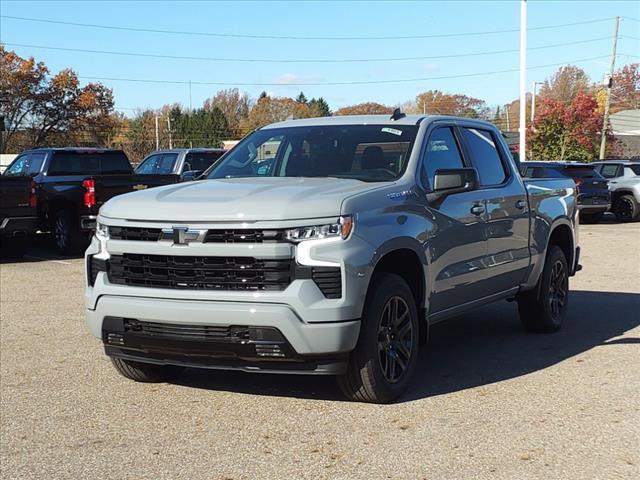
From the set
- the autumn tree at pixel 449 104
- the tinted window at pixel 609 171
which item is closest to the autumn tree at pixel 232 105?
the autumn tree at pixel 449 104

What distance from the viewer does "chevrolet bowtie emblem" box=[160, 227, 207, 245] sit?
492cm

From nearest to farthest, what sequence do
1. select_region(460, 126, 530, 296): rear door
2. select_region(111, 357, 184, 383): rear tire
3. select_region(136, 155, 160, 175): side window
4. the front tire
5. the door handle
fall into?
1. the front tire
2. select_region(111, 357, 184, 383): rear tire
3. the door handle
4. select_region(460, 126, 530, 296): rear door
5. select_region(136, 155, 160, 175): side window

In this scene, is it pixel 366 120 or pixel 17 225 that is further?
pixel 17 225

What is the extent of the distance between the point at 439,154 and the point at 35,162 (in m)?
11.2

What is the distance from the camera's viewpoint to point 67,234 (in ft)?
48.7

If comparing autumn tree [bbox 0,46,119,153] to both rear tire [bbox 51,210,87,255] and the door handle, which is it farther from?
the door handle

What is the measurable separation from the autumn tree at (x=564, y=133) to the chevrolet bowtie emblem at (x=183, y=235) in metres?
38.1

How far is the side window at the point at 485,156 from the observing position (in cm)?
680

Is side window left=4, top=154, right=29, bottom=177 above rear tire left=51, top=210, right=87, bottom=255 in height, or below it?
above

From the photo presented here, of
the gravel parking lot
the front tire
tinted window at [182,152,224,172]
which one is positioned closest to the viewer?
the gravel parking lot

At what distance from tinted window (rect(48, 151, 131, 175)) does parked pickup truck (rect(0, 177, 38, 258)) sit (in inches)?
59.8

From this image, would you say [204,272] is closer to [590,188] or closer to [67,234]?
[67,234]

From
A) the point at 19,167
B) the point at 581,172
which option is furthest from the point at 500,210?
the point at 581,172

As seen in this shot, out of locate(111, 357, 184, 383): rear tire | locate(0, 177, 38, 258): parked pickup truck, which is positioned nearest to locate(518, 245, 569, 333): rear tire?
Answer: locate(111, 357, 184, 383): rear tire
